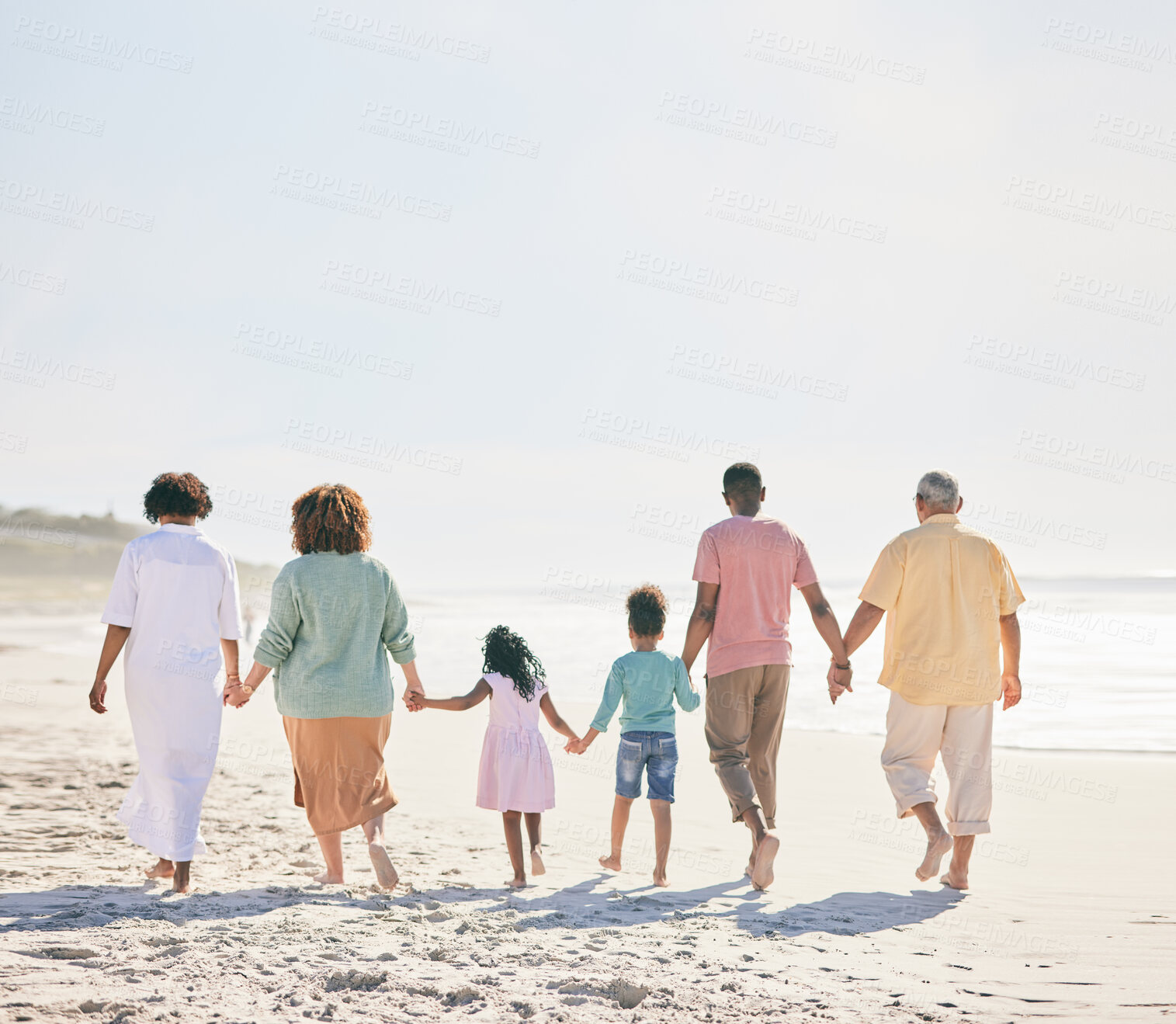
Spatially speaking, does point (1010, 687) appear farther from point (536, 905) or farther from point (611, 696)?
point (536, 905)

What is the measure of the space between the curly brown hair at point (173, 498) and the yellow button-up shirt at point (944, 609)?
3.39 metres

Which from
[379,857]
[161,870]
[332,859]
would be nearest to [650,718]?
[379,857]

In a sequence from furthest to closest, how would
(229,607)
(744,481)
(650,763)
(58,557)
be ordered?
(58,557) → (744,481) → (650,763) → (229,607)

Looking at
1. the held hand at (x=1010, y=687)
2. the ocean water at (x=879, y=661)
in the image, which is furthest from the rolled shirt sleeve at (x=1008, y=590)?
the ocean water at (x=879, y=661)

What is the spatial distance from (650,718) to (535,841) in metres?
0.83

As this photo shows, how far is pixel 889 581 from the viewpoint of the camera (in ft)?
16.5

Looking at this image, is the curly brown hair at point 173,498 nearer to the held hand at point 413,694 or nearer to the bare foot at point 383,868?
the held hand at point 413,694

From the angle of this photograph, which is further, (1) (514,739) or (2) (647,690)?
(2) (647,690)

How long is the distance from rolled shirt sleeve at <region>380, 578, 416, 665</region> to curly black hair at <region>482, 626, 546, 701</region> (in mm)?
380

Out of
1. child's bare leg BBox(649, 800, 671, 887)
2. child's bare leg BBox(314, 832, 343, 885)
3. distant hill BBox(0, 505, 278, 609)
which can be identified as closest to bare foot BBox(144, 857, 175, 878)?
child's bare leg BBox(314, 832, 343, 885)

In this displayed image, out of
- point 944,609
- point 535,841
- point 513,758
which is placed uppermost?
point 944,609

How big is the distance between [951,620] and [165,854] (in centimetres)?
390

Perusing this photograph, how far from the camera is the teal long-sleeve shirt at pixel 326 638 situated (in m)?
4.62

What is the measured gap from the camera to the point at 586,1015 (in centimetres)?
316
